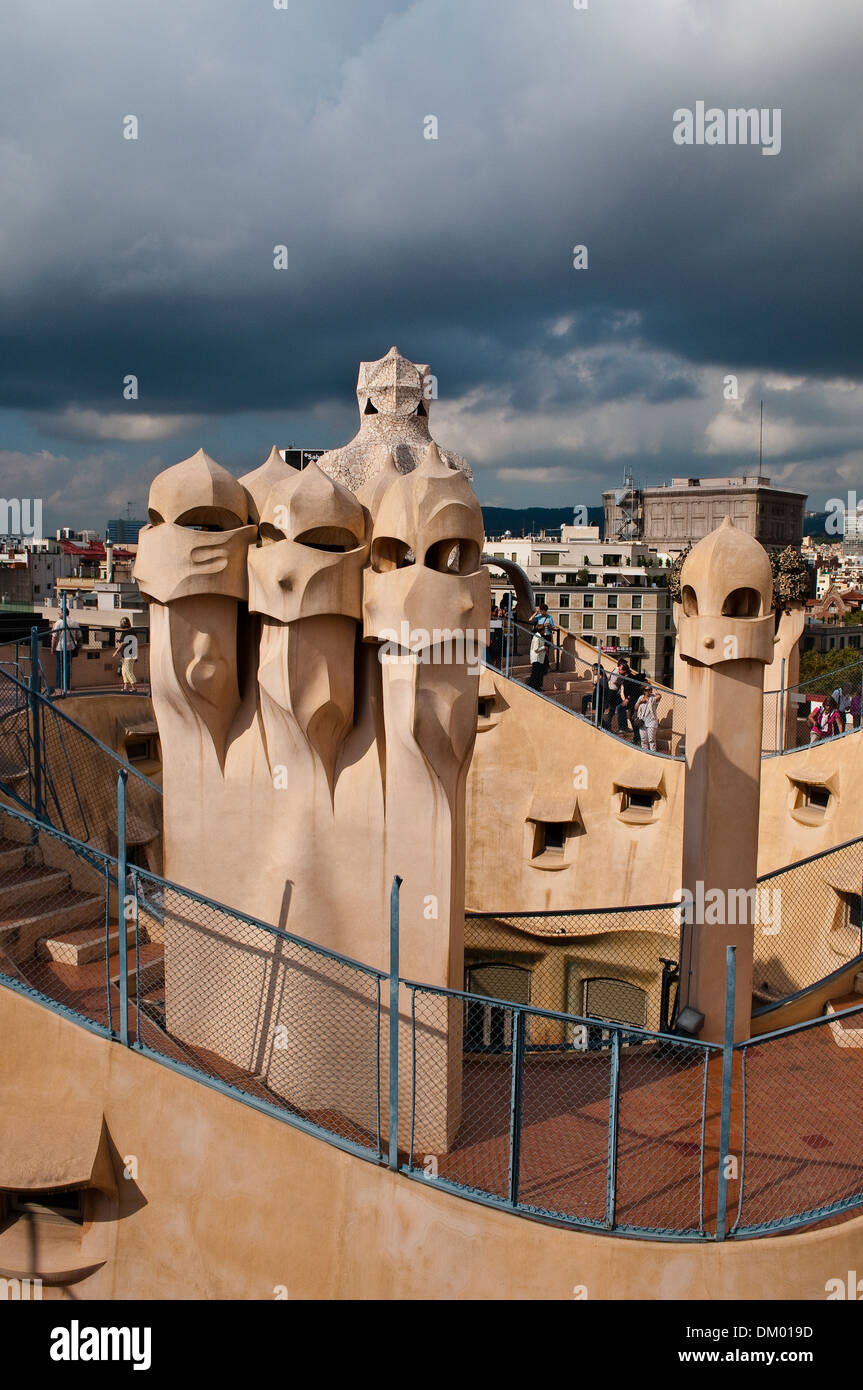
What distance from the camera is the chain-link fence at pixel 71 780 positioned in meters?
14.0

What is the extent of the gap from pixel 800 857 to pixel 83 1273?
13309mm

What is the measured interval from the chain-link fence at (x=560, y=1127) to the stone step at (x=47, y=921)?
4.11 m

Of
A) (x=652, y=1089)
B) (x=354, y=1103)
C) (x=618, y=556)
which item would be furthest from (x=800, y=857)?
(x=618, y=556)

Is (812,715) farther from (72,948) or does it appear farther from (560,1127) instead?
(72,948)

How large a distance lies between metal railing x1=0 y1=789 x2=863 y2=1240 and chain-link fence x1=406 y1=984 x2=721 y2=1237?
0.06 ft

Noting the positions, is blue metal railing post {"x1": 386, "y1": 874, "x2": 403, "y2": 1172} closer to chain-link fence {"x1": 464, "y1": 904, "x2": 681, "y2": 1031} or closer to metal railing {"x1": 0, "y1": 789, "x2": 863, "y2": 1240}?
metal railing {"x1": 0, "y1": 789, "x2": 863, "y2": 1240}

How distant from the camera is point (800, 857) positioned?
17469mm

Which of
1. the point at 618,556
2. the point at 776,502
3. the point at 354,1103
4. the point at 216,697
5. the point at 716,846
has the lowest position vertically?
the point at 354,1103

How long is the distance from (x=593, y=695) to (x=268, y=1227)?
1570cm

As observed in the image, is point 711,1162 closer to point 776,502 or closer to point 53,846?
point 53,846

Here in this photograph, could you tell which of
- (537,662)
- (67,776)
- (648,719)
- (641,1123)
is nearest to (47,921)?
(67,776)

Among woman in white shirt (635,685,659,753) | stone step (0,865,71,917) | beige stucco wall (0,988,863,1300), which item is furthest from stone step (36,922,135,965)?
woman in white shirt (635,685,659,753)

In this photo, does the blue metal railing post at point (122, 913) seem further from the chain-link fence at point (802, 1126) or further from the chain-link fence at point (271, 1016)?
the chain-link fence at point (802, 1126)
